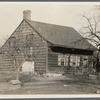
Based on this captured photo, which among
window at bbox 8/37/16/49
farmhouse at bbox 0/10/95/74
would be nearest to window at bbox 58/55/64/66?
farmhouse at bbox 0/10/95/74

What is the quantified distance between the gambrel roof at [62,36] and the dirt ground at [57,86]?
588 mm

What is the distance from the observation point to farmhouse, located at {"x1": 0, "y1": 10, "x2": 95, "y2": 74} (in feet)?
28.8

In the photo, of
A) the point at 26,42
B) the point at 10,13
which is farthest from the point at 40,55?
the point at 10,13

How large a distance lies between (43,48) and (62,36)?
411 mm

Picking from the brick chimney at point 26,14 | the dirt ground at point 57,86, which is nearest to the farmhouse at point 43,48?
the brick chimney at point 26,14

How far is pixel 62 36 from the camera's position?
29.5 feet

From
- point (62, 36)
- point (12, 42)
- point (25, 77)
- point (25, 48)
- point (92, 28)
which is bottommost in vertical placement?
point (25, 77)

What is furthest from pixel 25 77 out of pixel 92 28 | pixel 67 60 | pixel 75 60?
pixel 92 28

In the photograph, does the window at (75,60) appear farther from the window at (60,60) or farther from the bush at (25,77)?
the bush at (25,77)

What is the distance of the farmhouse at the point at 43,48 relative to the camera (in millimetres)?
8781

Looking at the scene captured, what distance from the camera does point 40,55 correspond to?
8.98 metres

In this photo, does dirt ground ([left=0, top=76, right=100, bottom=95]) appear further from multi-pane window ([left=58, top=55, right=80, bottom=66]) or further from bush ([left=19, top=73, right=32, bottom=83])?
multi-pane window ([left=58, top=55, right=80, bottom=66])

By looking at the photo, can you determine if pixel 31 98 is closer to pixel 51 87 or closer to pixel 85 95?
pixel 51 87

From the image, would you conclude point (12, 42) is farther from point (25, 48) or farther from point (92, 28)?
point (92, 28)
